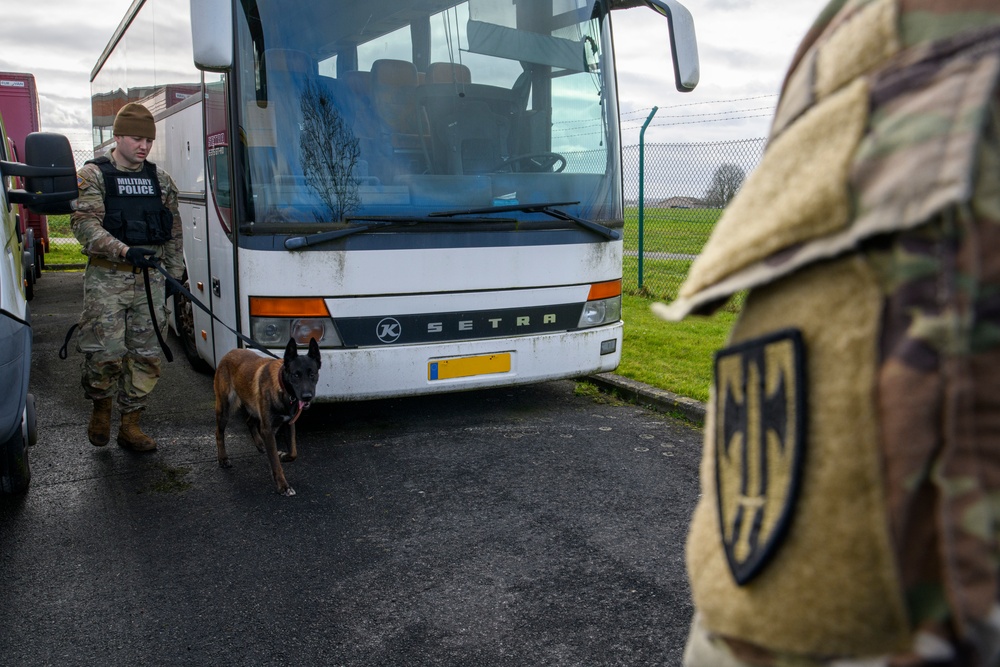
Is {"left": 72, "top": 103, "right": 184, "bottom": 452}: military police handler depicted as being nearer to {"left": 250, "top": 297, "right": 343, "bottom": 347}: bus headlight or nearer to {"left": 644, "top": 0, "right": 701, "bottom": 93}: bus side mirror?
{"left": 250, "top": 297, "right": 343, "bottom": 347}: bus headlight

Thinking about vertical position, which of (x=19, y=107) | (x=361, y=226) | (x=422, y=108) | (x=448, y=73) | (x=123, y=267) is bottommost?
(x=123, y=267)

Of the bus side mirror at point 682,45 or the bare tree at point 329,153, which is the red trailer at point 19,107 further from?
the bus side mirror at point 682,45

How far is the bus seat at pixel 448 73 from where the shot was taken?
5.66 meters

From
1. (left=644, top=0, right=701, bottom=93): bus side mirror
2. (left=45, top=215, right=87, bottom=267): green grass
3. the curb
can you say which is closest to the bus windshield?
(left=644, top=0, right=701, bottom=93): bus side mirror

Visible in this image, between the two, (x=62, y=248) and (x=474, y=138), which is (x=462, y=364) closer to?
(x=474, y=138)

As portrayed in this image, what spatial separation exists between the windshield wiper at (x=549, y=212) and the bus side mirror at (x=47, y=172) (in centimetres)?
213

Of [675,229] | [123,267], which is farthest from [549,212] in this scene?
[675,229]

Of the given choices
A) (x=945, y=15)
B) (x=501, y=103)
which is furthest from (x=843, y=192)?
(x=501, y=103)

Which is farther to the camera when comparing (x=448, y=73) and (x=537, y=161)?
(x=537, y=161)

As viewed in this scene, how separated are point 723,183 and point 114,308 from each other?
6.86 meters

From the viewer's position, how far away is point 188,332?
7.90 m

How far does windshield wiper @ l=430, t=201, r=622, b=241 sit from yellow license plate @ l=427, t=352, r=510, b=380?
3.20 feet

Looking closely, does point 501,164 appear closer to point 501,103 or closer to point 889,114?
point 501,103

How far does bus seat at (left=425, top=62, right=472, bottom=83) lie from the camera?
5660mm
